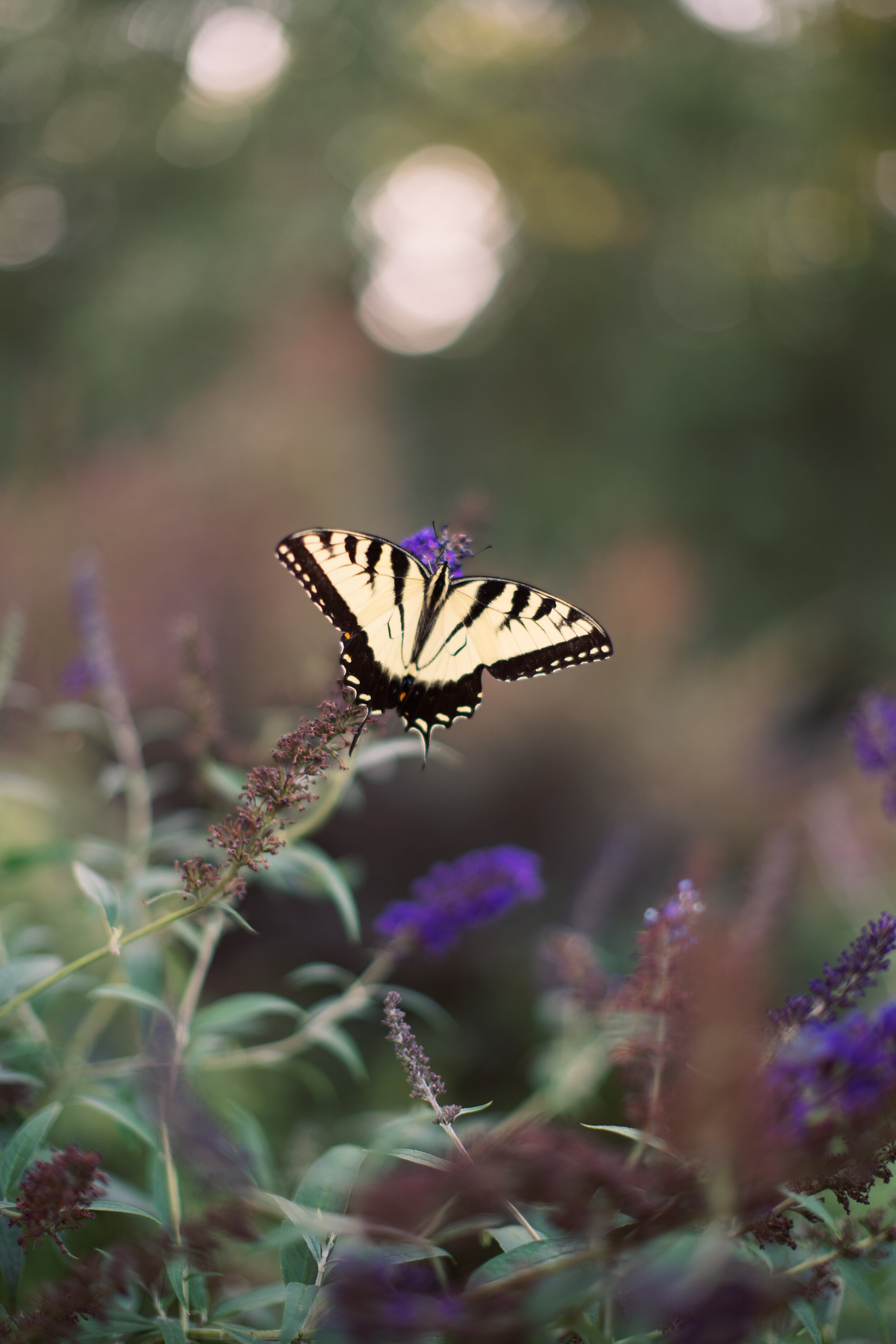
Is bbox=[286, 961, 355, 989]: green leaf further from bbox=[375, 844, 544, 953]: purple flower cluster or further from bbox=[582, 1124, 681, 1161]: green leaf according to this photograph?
bbox=[582, 1124, 681, 1161]: green leaf

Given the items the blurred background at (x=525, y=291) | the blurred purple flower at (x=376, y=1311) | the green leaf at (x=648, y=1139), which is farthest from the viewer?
the blurred background at (x=525, y=291)

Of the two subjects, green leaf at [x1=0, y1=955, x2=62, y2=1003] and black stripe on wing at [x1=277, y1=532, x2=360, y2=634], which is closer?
green leaf at [x1=0, y1=955, x2=62, y2=1003]

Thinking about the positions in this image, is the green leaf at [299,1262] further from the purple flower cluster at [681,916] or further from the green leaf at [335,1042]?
the purple flower cluster at [681,916]

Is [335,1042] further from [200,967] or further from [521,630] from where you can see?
[521,630]

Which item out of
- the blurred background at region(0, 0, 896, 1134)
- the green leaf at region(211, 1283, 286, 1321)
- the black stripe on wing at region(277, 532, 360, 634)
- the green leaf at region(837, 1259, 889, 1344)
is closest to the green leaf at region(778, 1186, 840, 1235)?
the green leaf at region(837, 1259, 889, 1344)

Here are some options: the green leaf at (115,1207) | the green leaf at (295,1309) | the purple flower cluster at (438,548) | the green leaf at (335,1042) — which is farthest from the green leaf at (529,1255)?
the purple flower cluster at (438,548)

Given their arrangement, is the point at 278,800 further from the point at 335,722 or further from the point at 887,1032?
the point at 887,1032

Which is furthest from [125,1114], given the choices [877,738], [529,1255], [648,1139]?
[877,738]
